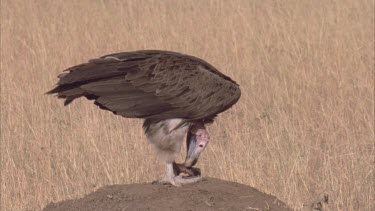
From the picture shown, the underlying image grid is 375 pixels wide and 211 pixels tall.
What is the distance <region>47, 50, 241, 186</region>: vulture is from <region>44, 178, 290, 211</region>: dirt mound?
0.72ft

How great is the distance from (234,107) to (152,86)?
5.81 metres

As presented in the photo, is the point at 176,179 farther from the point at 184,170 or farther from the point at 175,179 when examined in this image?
the point at 184,170

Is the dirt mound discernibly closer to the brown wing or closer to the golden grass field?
the brown wing

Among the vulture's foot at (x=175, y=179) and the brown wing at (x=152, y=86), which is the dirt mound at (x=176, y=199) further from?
the brown wing at (x=152, y=86)

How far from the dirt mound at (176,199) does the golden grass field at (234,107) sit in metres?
1.98

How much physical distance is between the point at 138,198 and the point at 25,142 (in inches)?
200

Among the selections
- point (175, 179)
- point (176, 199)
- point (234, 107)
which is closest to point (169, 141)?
point (175, 179)

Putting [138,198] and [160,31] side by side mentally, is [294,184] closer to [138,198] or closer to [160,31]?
[138,198]

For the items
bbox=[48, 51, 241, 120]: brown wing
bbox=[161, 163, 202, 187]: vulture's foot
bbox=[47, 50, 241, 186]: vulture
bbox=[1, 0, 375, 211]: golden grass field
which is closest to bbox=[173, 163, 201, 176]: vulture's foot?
bbox=[47, 50, 241, 186]: vulture

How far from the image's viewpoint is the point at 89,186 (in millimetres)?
10055

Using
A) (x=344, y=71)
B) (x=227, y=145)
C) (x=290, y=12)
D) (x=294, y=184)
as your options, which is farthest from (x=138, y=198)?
(x=290, y=12)

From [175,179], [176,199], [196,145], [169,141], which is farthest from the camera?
[196,145]

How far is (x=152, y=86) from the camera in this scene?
737cm

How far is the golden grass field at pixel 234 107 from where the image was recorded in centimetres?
1014
